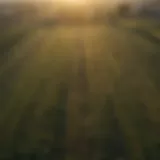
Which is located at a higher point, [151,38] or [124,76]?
[151,38]

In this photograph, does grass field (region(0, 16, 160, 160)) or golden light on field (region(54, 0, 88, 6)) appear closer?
grass field (region(0, 16, 160, 160))

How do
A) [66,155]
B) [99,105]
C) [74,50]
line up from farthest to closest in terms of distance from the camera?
1. [74,50]
2. [99,105]
3. [66,155]

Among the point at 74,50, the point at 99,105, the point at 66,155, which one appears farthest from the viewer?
the point at 74,50

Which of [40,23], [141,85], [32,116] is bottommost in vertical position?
[32,116]

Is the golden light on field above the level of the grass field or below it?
above

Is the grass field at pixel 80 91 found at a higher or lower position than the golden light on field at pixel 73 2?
lower

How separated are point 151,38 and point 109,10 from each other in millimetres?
182

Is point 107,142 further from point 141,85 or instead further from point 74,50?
point 74,50

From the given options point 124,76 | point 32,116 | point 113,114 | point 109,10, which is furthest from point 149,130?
point 109,10

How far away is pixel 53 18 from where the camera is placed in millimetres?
A: 1102

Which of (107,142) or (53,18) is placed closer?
(107,142)

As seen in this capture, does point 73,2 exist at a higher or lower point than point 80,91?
higher

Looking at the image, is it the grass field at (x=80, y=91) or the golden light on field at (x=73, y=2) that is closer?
the grass field at (x=80, y=91)

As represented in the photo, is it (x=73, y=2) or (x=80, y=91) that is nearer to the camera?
(x=80, y=91)
